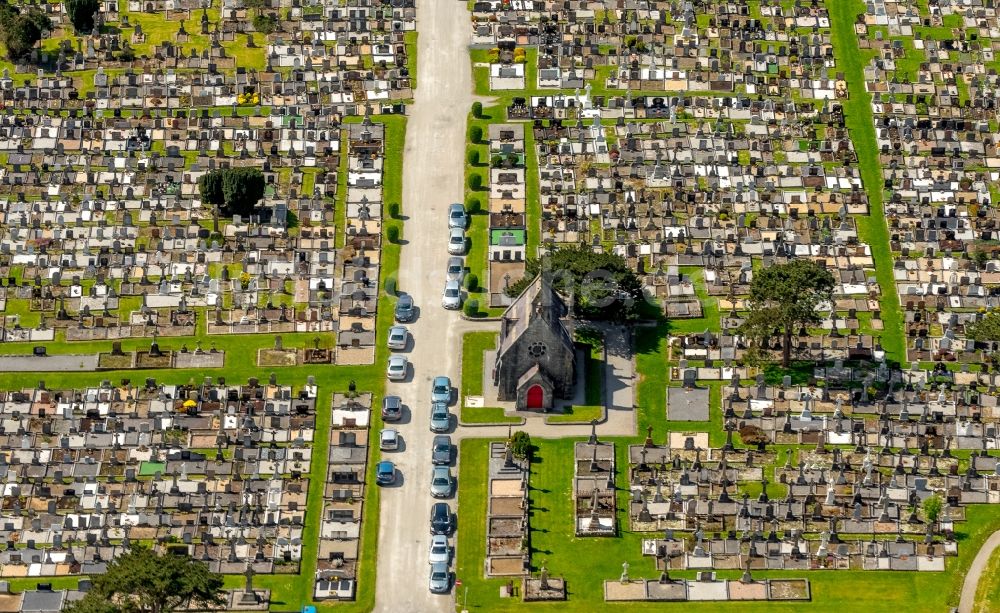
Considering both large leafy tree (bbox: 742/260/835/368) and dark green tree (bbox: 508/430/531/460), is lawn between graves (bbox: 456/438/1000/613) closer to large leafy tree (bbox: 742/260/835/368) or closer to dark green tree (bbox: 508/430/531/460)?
dark green tree (bbox: 508/430/531/460)

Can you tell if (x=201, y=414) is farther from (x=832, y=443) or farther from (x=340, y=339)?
(x=832, y=443)

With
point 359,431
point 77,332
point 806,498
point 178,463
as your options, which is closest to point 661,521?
point 806,498

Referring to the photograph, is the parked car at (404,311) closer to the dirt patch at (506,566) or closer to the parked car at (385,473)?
the parked car at (385,473)

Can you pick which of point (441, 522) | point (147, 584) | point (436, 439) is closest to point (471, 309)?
point (436, 439)

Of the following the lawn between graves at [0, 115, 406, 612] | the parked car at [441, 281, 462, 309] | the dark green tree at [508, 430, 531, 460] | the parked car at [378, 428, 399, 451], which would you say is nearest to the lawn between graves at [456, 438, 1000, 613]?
the dark green tree at [508, 430, 531, 460]

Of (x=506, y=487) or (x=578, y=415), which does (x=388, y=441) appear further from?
(x=578, y=415)

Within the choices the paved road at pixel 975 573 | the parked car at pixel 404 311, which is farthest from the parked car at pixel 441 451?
the paved road at pixel 975 573
